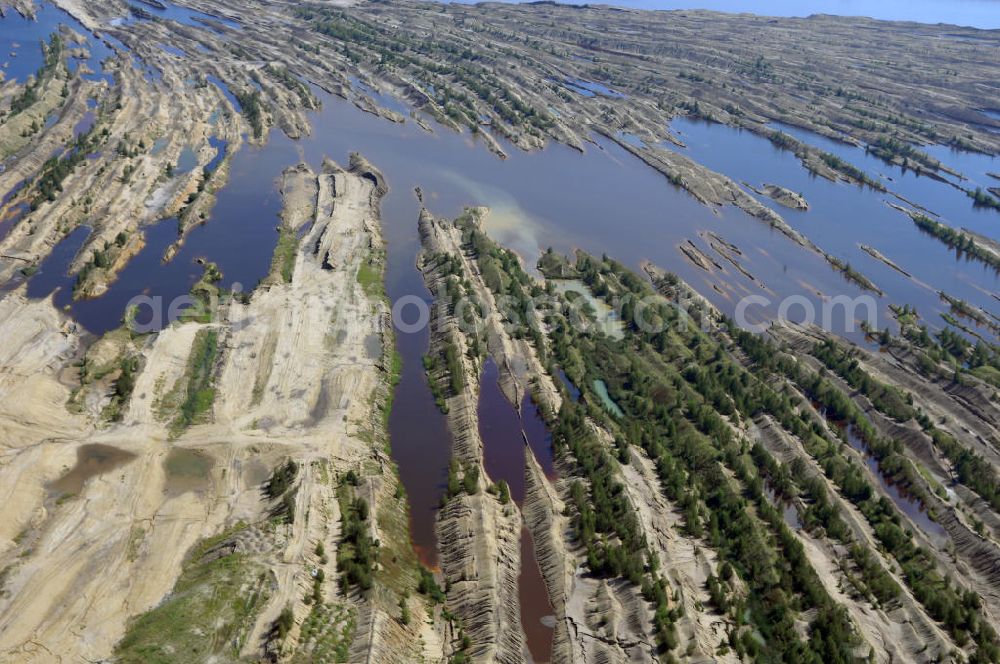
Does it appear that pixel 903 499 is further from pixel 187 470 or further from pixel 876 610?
pixel 187 470

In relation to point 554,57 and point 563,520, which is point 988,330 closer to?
point 563,520

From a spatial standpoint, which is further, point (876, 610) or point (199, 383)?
point (199, 383)

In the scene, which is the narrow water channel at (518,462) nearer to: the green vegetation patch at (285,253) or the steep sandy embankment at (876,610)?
the steep sandy embankment at (876,610)

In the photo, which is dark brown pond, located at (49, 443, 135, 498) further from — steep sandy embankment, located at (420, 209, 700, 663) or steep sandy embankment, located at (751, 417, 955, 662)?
steep sandy embankment, located at (751, 417, 955, 662)

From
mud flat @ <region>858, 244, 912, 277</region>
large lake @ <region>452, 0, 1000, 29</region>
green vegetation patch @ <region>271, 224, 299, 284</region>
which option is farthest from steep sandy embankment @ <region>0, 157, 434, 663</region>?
large lake @ <region>452, 0, 1000, 29</region>

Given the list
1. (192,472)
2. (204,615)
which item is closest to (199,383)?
(192,472)

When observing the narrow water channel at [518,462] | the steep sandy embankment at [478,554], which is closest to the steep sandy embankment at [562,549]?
the steep sandy embankment at [478,554]
